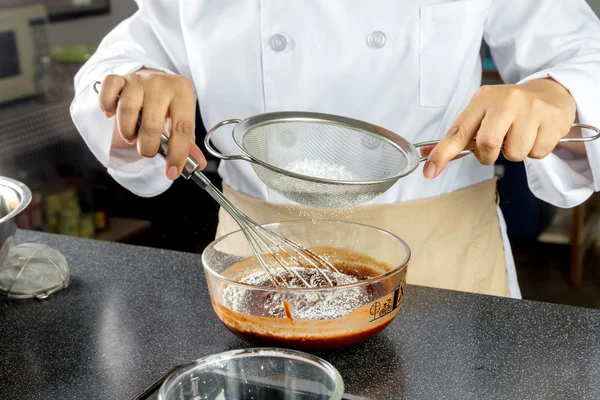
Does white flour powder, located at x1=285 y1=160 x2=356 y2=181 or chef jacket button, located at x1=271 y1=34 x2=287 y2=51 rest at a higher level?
chef jacket button, located at x1=271 y1=34 x2=287 y2=51

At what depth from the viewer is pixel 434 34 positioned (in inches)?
43.3

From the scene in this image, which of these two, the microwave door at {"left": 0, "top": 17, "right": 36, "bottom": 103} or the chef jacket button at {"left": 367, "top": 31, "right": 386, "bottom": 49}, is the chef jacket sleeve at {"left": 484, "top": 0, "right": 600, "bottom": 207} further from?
the microwave door at {"left": 0, "top": 17, "right": 36, "bottom": 103}

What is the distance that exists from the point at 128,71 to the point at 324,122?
1.00 ft

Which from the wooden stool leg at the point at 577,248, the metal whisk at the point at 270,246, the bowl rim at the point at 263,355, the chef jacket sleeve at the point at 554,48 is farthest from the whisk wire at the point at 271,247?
the wooden stool leg at the point at 577,248

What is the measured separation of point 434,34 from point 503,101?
0.29 m

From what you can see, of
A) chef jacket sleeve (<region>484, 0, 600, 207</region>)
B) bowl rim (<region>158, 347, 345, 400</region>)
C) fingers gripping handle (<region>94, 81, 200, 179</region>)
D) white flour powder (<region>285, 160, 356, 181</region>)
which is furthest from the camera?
chef jacket sleeve (<region>484, 0, 600, 207</region>)

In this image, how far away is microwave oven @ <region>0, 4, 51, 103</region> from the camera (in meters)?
2.28

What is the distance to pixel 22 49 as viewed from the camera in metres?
2.34

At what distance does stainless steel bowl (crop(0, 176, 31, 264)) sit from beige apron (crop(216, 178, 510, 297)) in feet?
1.33

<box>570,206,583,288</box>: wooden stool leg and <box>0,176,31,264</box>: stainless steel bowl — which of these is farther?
<box>570,206,583,288</box>: wooden stool leg

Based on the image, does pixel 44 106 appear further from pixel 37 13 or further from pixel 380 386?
pixel 380 386

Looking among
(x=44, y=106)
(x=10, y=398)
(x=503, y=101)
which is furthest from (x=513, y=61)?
(x=44, y=106)

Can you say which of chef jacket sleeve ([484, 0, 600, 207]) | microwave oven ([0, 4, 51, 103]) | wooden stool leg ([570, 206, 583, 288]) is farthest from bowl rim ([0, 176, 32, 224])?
wooden stool leg ([570, 206, 583, 288])

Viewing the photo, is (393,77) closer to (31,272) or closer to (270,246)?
(270,246)
